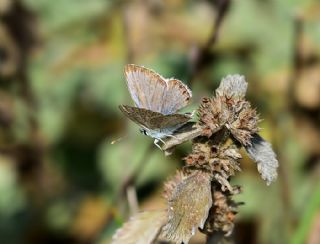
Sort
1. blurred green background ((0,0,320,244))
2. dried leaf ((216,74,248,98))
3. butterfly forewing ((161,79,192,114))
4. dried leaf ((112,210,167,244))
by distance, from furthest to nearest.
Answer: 1. blurred green background ((0,0,320,244))
2. dried leaf ((112,210,167,244))
3. dried leaf ((216,74,248,98))
4. butterfly forewing ((161,79,192,114))

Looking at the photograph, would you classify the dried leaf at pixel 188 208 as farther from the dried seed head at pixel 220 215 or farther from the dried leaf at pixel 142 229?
the dried leaf at pixel 142 229

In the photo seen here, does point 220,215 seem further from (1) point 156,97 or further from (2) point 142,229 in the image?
(1) point 156,97

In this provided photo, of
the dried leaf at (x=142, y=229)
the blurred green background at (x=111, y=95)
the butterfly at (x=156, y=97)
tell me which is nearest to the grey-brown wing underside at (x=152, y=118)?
the butterfly at (x=156, y=97)

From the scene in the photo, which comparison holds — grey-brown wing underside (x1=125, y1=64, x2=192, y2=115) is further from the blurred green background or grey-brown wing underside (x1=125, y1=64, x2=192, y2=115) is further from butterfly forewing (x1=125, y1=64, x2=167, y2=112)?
the blurred green background

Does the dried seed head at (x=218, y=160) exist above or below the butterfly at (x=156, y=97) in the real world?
below

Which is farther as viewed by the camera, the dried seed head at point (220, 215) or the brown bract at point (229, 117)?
the dried seed head at point (220, 215)

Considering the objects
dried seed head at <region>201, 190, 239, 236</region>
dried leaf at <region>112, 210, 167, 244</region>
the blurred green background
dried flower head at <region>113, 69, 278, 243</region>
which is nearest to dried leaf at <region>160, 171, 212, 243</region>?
dried flower head at <region>113, 69, 278, 243</region>

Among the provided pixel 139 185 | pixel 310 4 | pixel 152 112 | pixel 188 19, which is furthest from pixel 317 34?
pixel 152 112
